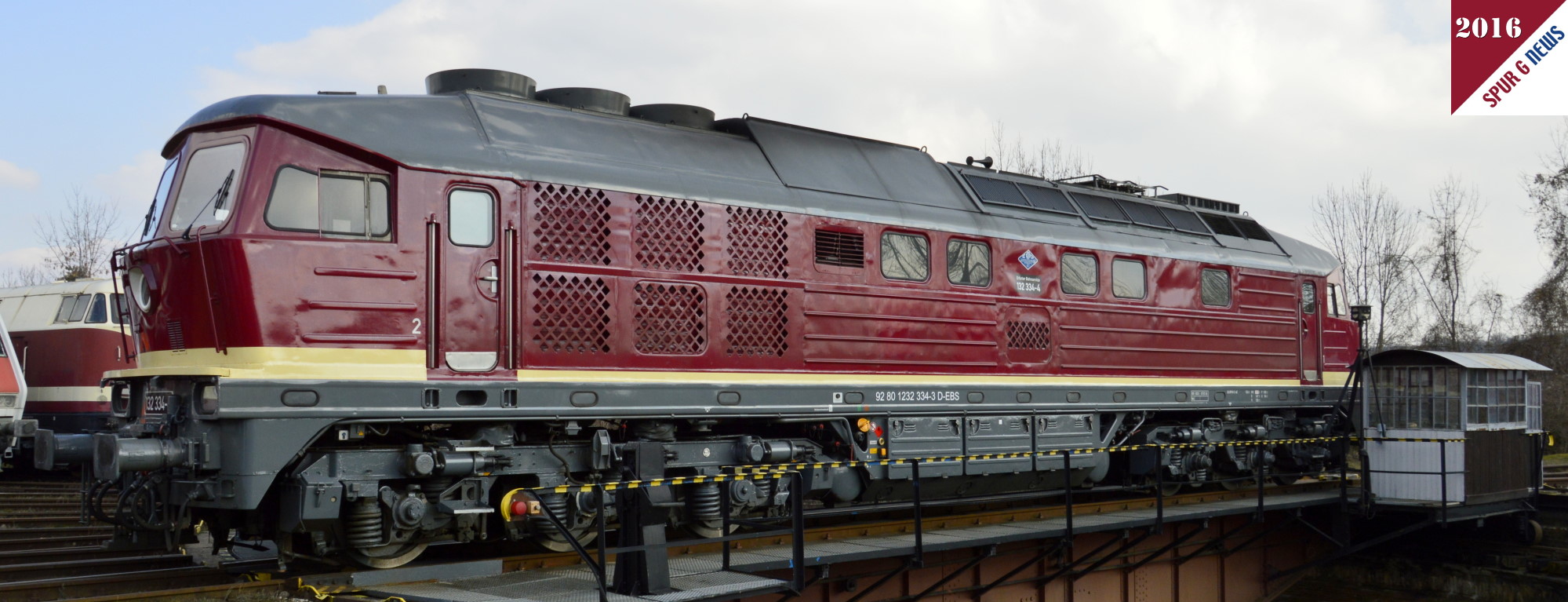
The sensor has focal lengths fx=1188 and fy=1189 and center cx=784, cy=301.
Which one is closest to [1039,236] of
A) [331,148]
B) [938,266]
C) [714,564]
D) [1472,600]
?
[938,266]

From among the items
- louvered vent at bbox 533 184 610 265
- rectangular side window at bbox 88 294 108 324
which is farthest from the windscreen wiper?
rectangular side window at bbox 88 294 108 324

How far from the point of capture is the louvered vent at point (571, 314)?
1027 cm

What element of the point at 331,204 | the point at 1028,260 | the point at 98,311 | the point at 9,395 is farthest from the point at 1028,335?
the point at 98,311

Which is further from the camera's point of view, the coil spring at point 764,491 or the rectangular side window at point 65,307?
the rectangular side window at point 65,307

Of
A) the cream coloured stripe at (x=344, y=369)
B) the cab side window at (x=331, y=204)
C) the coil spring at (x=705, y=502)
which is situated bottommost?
the coil spring at (x=705, y=502)

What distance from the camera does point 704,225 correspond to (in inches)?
452

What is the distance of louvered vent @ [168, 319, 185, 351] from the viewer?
9.64m

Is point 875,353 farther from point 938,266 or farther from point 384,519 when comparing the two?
point 384,519

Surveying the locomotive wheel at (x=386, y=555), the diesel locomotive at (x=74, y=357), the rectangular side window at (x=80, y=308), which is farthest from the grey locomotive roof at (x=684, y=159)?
the rectangular side window at (x=80, y=308)

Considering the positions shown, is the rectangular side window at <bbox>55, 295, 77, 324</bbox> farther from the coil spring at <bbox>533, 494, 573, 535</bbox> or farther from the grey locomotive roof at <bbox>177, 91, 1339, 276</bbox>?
the coil spring at <bbox>533, 494, 573, 535</bbox>

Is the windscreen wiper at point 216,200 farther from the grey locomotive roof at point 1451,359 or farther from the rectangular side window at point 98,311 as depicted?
the grey locomotive roof at point 1451,359

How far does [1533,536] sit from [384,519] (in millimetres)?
17101

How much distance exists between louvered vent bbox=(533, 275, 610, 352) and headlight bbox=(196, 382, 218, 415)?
2.51 meters

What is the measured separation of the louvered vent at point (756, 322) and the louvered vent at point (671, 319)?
0.33 metres
